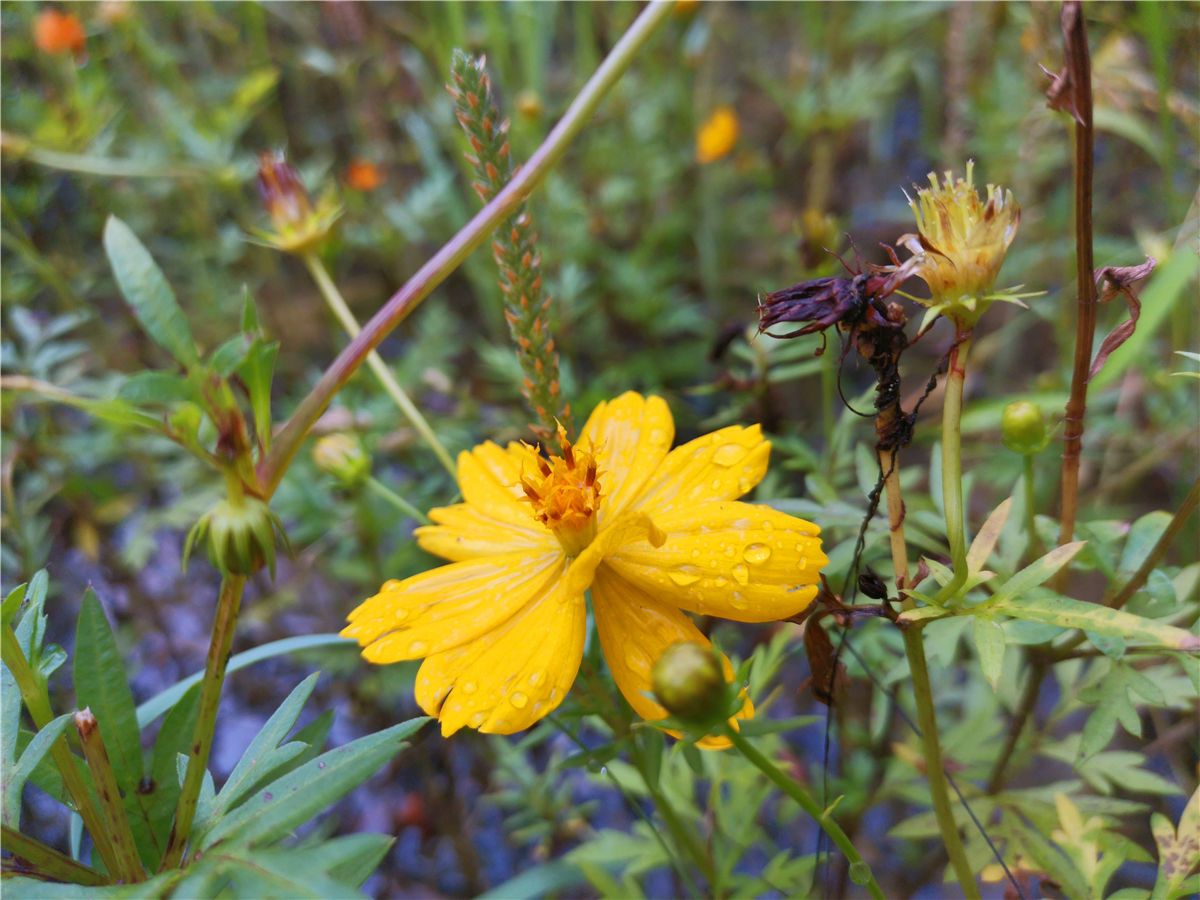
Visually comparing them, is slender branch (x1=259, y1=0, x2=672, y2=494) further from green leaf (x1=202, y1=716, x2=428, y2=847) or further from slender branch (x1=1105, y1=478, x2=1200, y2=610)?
slender branch (x1=1105, y1=478, x2=1200, y2=610)

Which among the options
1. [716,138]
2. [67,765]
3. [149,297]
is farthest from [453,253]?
[716,138]

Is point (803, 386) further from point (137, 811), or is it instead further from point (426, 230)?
point (137, 811)

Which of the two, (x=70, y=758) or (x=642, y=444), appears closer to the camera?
(x=70, y=758)

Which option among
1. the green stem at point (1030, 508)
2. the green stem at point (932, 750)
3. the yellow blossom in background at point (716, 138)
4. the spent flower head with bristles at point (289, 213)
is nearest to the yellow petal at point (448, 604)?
the green stem at point (932, 750)

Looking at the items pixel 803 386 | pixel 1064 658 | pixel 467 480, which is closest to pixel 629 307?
pixel 803 386

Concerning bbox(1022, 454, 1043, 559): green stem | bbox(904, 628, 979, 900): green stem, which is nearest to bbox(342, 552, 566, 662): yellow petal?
bbox(904, 628, 979, 900): green stem
